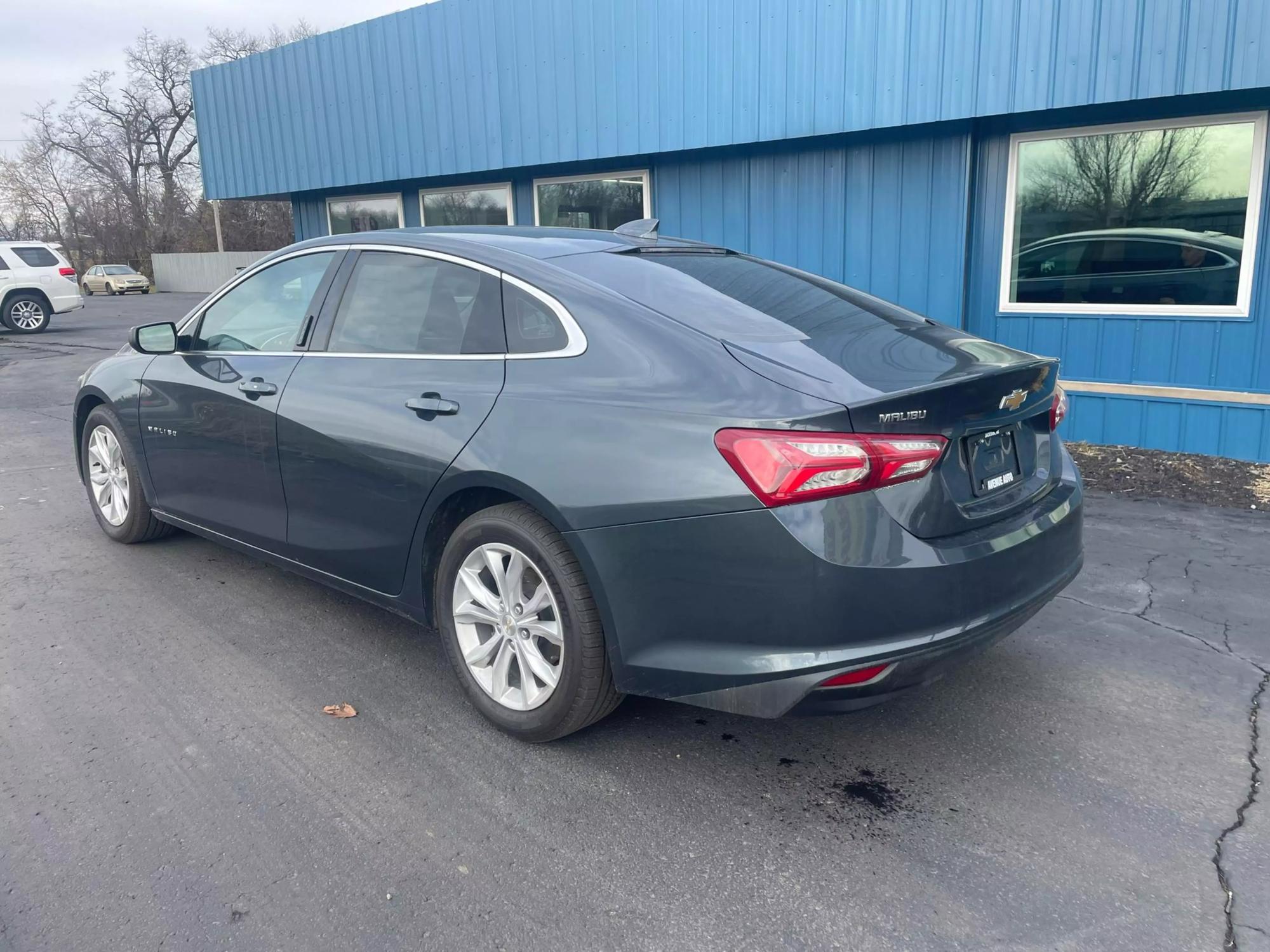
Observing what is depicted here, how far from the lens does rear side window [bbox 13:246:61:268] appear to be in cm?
2031

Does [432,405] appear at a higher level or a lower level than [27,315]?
higher

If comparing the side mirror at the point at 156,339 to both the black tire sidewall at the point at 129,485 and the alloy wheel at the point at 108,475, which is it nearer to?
the black tire sidewall at the point at 129,485

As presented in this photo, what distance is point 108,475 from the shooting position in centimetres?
529

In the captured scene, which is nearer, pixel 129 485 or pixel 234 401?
pixel 234 401

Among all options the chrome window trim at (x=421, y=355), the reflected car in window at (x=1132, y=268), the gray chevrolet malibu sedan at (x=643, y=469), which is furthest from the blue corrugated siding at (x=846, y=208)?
the chrome window trim at (x=421, y=355)

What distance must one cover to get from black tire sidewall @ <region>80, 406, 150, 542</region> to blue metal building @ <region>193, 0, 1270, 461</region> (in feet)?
17.6

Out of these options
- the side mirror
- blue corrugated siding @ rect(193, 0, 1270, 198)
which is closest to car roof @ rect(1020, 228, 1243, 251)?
blue corrugated siding @ rect(193, 0, 1270, 198)

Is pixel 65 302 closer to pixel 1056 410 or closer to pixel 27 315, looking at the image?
pixel 27 315

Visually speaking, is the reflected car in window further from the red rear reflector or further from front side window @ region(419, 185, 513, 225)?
the red rear reflector

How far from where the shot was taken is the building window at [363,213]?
39.2 ft

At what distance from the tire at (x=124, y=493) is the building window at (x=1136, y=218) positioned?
6.32 metres

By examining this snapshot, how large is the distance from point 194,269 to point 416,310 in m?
45.7

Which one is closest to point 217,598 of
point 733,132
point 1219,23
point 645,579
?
point 645,579

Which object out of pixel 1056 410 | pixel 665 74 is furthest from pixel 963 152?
pixel 1056 410
